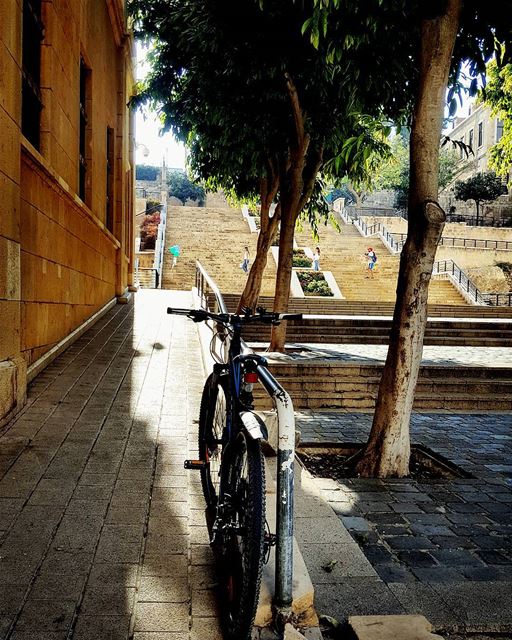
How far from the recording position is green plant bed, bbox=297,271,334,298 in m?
24.8

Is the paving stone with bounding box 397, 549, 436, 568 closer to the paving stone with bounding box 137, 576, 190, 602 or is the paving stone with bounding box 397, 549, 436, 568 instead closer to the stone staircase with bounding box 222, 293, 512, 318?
the paving stone with bounding box 137, 576, 190, 602

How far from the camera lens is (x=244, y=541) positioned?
222cm

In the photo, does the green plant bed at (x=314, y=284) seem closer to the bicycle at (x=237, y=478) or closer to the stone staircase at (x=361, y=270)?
the stone staircase at (x=361, y=270)

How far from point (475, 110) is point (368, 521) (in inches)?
2362

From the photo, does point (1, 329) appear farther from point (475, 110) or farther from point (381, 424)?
point (475, 110)

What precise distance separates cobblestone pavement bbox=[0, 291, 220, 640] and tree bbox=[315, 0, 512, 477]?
204 centimetres

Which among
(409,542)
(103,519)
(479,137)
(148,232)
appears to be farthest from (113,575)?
(479,137)

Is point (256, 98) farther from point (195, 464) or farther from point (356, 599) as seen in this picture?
point (356, 599)

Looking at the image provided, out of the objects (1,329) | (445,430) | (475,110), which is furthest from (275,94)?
(475,110)

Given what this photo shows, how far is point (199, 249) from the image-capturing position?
32750 mm

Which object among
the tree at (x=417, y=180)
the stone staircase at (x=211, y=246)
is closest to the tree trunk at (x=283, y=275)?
the tree at (x=417, y=180)

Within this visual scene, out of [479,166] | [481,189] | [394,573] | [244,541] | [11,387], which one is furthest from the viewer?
[479,166]

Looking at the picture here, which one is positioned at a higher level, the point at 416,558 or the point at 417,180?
→ the point at 417,180

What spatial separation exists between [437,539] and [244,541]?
2728mm
